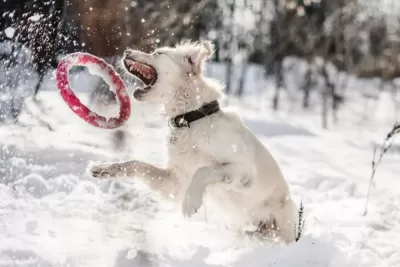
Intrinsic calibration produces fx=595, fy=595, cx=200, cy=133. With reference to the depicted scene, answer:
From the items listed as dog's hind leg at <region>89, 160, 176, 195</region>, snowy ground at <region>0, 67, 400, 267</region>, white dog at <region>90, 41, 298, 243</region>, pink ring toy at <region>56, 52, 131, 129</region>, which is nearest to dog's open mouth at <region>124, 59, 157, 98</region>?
white dog at <region>90, 41, 298, 243</region>

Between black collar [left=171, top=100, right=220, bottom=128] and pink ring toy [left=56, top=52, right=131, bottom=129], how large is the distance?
1083 mm

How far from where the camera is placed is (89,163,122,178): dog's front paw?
4.50m

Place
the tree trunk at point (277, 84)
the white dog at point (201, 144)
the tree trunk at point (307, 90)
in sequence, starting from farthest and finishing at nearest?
1. the tree trunk at point (307, 90)
2. the tree trunk at point (277, 84)
3. the white dog at point (201, 144)

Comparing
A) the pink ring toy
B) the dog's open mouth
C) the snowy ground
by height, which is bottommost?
the snowy ground

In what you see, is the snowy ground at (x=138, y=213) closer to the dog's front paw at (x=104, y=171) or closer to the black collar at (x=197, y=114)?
the dog's front paw at (x=104, y=171)

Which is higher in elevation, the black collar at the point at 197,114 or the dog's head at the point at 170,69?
the dog's head at the point at 170,69

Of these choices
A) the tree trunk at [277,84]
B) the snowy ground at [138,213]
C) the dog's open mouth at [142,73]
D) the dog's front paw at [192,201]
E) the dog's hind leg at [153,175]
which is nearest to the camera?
the snowy ground at [138,213]

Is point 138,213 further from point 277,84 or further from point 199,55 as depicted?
point 277,84

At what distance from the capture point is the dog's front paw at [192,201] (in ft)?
13.2

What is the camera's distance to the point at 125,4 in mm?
9859

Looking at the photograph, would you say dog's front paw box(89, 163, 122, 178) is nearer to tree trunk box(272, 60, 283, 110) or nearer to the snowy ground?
the snowy ground

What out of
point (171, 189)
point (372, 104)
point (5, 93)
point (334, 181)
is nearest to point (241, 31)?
point (372, 104)

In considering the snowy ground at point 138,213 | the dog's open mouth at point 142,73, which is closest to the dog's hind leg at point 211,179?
the snowy ground at point 138,213

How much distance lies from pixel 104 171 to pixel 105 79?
52.2 inches
